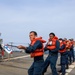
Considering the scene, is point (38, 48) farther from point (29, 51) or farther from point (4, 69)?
point (4, 69)

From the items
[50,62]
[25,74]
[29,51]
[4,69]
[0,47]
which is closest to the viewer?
[29,51]

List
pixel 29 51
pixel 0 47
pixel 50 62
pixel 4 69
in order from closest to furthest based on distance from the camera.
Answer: pixel 29 51
pixel 50 62
pixel 4 69
pixel 0 47

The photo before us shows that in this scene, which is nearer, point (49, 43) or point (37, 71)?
point (37, 71)

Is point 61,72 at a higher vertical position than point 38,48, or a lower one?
lower

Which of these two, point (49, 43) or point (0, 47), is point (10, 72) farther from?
point (0, 47)

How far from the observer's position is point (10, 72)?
15430 millimetres

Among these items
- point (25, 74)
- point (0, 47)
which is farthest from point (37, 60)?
point (0, 47)

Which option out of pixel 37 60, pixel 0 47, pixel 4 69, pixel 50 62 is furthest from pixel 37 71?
pixel 0 47

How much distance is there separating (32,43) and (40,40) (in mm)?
285

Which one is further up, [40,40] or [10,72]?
[40,40]

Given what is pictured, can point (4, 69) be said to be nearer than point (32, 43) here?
No

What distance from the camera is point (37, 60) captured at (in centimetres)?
1092

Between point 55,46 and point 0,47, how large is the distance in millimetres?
9480

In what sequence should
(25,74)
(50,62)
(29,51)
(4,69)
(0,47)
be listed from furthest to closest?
(0,47) < (4,69) < (25,74) < (50,62) < (29,51)
